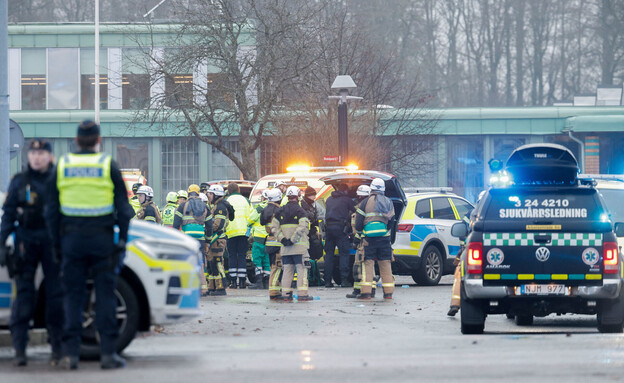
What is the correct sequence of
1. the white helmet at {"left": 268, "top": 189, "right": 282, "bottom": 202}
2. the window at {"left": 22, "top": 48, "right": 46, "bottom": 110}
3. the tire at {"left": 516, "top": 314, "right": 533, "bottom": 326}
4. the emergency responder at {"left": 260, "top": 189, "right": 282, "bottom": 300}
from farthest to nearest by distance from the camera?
the window at {"left": 22, "top": 48, "right": 46, "bottom": 110} < the white helmet at {"left": 268, "top": 189, "right": 282, "bottom": 202} < the emergency responder at {"left": 260, "top": 189, "right": 282, "bottom": 300} < the tire at {"left": 516, "top": 314, "right": 533, "bottom": 326}

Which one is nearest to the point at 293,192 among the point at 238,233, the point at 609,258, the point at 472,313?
the point at 238,233

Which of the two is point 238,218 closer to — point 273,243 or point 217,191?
point 217,191

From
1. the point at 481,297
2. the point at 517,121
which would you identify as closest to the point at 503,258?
the point at 481,297

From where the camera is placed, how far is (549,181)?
1450 cm

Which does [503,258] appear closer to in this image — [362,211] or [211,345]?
[211,345]

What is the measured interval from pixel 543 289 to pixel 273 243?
278 inches

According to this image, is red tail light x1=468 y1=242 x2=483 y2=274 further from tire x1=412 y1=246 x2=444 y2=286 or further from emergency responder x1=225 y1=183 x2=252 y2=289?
tire x1=412 y1=246 x2=444 y2=286

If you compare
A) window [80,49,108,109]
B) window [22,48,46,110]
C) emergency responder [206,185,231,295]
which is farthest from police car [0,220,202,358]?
window [22,48,46,110]

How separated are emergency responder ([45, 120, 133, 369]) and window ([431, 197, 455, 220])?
44.6 feet

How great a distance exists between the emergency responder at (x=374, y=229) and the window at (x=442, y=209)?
12.5 feet

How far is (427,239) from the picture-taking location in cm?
2156

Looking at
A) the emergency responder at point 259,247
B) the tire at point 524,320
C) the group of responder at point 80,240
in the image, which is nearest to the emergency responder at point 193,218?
the emergency responder at point 259,247

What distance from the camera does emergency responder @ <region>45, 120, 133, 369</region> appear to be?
8875mm

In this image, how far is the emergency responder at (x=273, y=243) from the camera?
61.0ft
